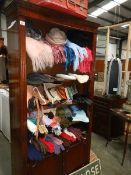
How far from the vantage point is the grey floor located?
7.67ft

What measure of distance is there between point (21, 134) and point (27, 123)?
0.38 ft

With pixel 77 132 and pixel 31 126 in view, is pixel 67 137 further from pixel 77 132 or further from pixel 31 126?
pixel 31 126

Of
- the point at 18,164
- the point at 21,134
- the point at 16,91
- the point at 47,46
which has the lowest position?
the point at 18,164

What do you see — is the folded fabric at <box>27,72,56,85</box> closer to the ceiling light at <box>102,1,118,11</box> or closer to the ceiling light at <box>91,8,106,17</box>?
the ceiling light at <box>102,1,118,11</box>

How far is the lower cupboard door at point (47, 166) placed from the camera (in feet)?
5.71

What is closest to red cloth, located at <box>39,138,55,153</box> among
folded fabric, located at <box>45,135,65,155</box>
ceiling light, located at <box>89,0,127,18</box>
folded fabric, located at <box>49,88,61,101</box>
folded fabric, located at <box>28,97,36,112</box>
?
folded fabric, located at <box>45,135,65,155</box>

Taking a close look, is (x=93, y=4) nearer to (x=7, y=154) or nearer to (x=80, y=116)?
(x=80, y=116)

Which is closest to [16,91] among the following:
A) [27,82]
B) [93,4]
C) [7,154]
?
[27,82]

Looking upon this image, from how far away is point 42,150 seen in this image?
1725mm

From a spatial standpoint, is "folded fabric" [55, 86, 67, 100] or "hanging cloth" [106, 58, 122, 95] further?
"hanging cloth" [106, 58, 122, 95]

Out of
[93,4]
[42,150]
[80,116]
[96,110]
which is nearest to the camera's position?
[42,150]

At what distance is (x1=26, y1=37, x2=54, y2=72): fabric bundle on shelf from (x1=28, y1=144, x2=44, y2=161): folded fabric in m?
0.82

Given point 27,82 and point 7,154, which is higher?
point 27,82

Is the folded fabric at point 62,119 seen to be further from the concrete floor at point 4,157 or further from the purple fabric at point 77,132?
the concrete floor at point 4,157
